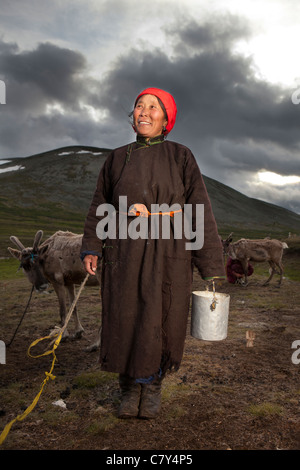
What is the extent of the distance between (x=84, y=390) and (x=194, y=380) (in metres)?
1.37

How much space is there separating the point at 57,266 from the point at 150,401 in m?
3.78

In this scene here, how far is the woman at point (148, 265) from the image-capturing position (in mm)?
3152

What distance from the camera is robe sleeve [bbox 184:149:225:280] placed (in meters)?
3.31

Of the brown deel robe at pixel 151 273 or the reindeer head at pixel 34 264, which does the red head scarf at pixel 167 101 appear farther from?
the reindeer head at pixel 34 264

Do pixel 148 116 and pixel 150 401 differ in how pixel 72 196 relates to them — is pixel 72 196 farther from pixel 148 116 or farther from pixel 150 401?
pixel 150 401

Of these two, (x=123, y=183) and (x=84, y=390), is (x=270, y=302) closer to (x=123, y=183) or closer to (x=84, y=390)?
(x=84, y=390)

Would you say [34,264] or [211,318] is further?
[34,264]

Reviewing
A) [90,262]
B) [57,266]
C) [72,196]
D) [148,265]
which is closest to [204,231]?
[148,265]

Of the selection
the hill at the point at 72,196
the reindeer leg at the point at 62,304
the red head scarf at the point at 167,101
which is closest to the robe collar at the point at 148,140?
the red head scarf at the point at 167,101

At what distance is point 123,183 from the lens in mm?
3363

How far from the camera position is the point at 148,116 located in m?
3.47

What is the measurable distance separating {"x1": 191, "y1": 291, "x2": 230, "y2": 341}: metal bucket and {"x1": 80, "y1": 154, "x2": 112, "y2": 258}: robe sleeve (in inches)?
46.7
